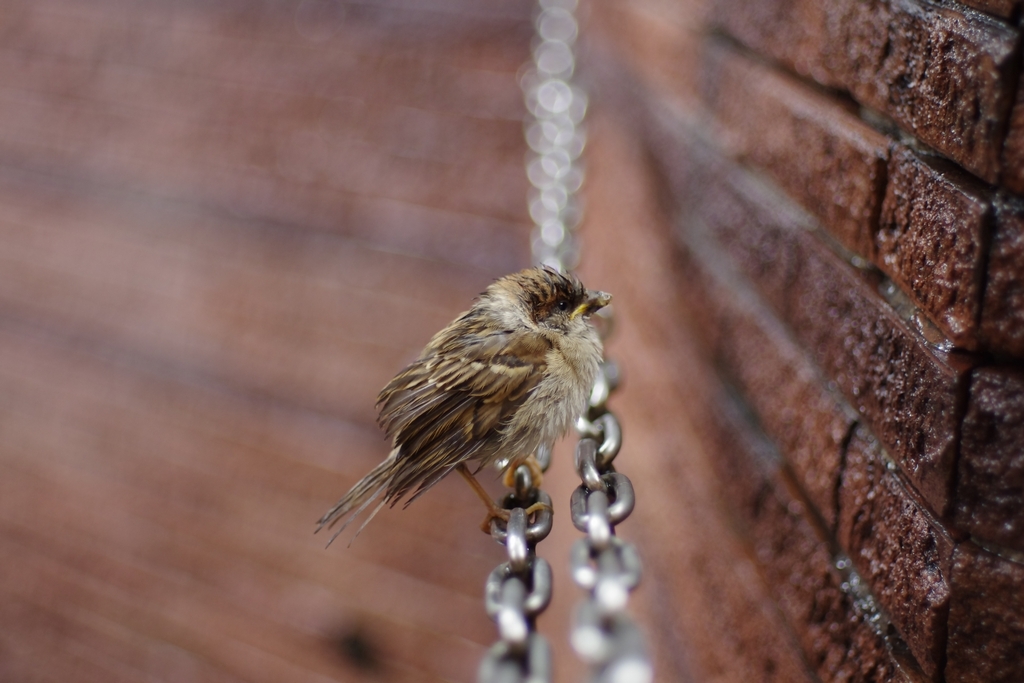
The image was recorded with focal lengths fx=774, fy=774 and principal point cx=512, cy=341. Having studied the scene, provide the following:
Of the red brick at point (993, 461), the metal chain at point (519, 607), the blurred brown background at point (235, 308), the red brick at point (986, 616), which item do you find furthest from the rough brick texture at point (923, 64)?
the blurred brown background at point (235, 308)

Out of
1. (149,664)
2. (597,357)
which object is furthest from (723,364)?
(149,664)

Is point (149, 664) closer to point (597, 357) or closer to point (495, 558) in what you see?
point (495, 558)

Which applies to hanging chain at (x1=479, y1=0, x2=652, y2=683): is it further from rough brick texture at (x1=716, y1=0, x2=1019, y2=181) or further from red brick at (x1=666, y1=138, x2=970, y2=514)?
rough brick texture at (x1=716, y1=0, x2=1019, y2=181)

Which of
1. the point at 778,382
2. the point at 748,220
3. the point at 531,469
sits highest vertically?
the point at 748,220

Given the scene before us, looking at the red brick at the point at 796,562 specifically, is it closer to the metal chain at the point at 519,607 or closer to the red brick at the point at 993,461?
the red brick at the point at 993,461

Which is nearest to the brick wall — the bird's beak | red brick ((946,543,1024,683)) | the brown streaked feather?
red brick ((946,543,1024,683))

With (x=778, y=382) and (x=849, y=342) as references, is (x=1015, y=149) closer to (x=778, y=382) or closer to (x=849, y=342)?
(x=849, y=342)

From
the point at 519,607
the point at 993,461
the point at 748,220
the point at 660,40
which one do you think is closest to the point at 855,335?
the point at 993,461
